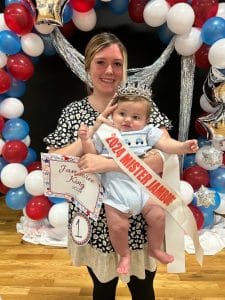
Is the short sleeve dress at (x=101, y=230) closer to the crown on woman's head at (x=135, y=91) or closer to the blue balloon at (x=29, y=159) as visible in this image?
the crown on woman's head at (x=135, y=91)

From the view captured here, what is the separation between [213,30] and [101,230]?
1617 mm

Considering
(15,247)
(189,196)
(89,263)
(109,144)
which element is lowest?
(15,247)

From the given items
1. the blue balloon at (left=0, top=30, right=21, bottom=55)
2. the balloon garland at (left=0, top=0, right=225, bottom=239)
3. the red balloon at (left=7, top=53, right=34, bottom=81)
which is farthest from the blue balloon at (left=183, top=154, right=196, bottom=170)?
the blue balloon at (left=0, top=30, right=21, bottom=55)

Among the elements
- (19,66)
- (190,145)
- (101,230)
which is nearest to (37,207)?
(19,66)

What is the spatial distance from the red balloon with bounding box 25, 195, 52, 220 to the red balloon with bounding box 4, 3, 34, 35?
115cm

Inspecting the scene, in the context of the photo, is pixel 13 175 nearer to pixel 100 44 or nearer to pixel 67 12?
pixel 67 12

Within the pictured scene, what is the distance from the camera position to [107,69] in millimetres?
1308

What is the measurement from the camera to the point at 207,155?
2625 millimetres

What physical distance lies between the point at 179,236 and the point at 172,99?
203cm

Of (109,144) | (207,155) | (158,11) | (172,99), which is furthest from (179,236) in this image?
(172,99)

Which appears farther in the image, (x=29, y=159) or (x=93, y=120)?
(x=29, y=159)

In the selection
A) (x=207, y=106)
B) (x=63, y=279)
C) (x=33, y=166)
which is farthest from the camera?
(x=33, y=166)

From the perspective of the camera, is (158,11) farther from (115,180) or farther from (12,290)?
(12,290)

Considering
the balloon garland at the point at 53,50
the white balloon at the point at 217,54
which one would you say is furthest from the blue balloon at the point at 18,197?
the white balloon at the point at 217,54
